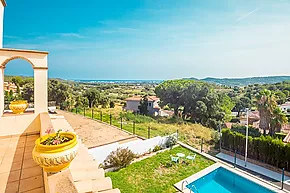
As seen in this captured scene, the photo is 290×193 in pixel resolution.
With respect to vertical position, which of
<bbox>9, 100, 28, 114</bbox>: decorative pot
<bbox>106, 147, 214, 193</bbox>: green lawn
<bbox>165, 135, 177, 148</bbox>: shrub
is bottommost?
<bbox>106, 147, 214, 193</bbox>: green lawn

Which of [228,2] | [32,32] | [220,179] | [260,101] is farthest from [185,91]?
[32,32]

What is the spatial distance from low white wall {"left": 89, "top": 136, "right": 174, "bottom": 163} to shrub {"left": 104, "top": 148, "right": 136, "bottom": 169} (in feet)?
0.65

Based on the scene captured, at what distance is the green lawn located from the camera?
6.69 m

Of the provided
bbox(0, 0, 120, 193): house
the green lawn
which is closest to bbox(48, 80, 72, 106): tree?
the green lawn

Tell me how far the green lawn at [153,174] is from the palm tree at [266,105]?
40.7 ft

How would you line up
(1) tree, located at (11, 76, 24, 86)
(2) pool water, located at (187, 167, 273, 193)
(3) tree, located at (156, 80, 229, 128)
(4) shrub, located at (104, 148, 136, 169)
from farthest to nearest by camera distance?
(3) tree, located at (156, 80, 229, 128)
(1) tree, located at (11, 76, 24, 86)
(4) shrub, located at (104, 148, 136, 169)
(2) pool water, located at (187, 167, 273, 193)

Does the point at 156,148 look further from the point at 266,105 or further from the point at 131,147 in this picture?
the point at 266,105

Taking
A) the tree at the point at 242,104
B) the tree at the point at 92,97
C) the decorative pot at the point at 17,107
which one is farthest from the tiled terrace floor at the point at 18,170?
the tree at the point at 242,104

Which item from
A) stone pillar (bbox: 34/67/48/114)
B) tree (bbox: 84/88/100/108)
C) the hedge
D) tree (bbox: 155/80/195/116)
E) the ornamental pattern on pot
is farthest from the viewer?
tree (bbox: 155/80/195/116)

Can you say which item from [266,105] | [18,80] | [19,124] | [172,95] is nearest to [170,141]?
[19,124]

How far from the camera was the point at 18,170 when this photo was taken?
2.93 m

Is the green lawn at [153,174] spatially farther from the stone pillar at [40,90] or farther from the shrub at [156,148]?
the stone pillar at [40,90]

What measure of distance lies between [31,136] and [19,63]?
2.26 metres

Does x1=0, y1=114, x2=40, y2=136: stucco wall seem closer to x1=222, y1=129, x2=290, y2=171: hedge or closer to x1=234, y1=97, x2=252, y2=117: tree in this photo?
x1=222, y1=129, x2=290, y2=171: hedge
